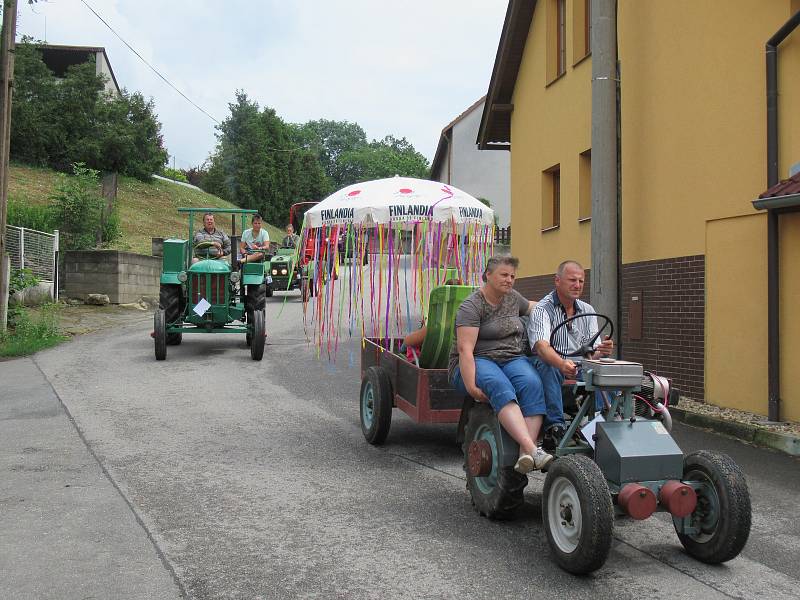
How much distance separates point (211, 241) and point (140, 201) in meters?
28.5

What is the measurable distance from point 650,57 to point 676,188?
6.23ft

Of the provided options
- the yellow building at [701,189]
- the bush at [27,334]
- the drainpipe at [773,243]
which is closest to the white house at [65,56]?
the bush at [27,334]

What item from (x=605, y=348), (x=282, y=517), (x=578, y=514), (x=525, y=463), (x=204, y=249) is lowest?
(x=282, y=517)

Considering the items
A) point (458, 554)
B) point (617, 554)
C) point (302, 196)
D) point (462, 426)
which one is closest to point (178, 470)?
point (462, 426)

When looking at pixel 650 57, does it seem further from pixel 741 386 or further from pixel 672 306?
pixel 741 386

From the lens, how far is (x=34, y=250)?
18.1 m

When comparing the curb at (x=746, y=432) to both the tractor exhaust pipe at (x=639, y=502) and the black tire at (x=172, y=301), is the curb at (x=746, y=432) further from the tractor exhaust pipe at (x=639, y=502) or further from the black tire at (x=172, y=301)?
the black tire at (x=172, y=301)

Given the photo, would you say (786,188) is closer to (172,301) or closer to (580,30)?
(580,30)

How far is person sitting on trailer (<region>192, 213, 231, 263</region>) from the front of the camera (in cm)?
1270

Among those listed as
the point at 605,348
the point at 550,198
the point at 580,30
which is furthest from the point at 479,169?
the point at 605,348

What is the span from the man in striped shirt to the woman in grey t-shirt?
94 mm

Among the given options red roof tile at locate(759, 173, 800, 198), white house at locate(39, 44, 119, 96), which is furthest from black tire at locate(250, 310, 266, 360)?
white house at locate(39, 44, 119, 96)

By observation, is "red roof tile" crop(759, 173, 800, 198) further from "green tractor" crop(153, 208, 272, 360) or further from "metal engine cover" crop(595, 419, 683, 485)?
"green tractor" crop(153, 208, 272, 360)

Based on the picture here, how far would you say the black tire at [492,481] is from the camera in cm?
479
